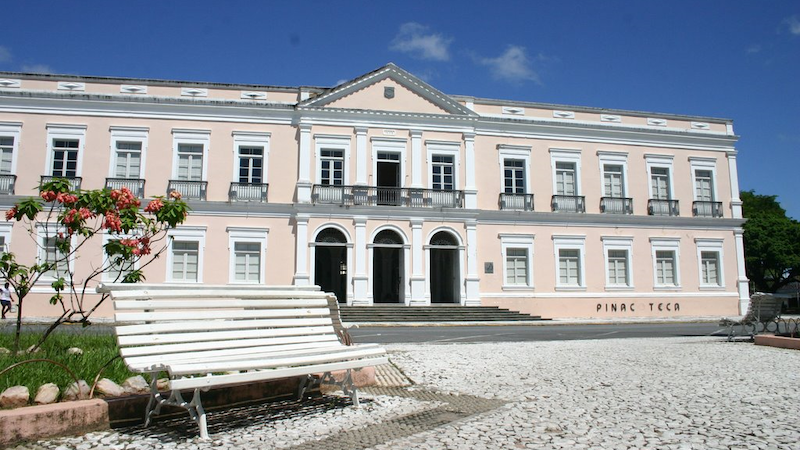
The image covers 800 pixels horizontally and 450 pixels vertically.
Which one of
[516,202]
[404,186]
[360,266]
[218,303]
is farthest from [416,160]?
[218,303]

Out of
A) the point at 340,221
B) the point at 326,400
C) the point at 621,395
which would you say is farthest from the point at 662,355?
the point at 340,221

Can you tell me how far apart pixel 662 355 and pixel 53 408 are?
28.1ft

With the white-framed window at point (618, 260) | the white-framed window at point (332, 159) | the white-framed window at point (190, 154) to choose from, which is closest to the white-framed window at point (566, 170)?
the white-framed window at point (618, 260)

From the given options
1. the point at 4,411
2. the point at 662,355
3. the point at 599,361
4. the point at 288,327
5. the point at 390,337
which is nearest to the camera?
the point at 4,411

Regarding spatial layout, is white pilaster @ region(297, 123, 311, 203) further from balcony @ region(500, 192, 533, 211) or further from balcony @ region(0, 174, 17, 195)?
balcony @ region(0, 174, 17, 195)

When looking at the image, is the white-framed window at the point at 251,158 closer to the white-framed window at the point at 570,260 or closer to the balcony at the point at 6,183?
the balcony at the point at 6,183

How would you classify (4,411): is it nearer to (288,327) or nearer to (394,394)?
(288,327)

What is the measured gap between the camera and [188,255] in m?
21.9

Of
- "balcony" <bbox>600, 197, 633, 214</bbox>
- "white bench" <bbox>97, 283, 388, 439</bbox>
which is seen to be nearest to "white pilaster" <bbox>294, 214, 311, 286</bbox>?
"balcony" <bbox>600, 197, 633, 214</bbox>

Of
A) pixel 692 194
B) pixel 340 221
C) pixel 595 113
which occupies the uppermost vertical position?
pixel 595 113

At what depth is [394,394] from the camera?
5949 millimetres

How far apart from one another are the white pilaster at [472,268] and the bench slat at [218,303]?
1750cm

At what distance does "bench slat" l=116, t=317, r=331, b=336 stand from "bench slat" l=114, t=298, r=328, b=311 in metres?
0.13

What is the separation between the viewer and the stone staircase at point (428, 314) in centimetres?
2036
